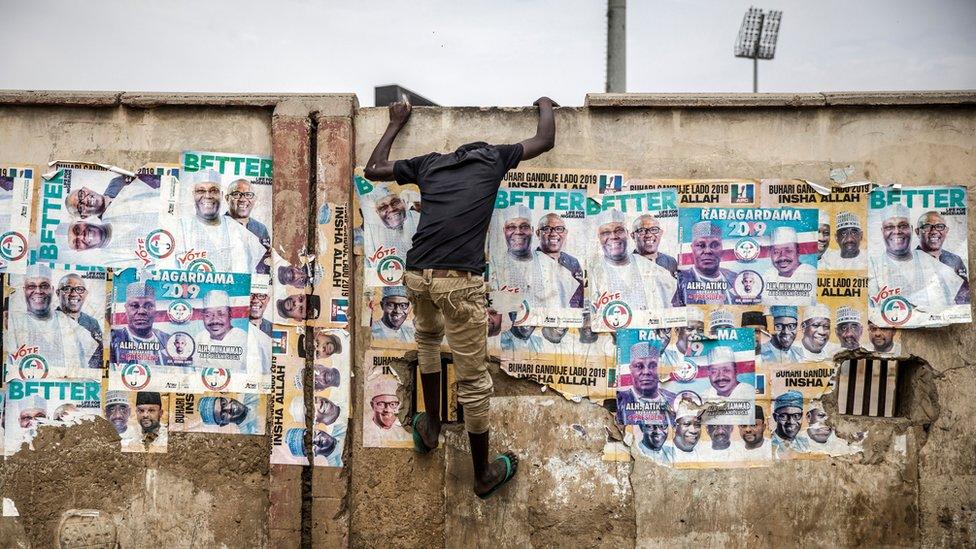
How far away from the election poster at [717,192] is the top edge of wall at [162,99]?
1854mm

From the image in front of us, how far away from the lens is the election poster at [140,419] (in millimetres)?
3678

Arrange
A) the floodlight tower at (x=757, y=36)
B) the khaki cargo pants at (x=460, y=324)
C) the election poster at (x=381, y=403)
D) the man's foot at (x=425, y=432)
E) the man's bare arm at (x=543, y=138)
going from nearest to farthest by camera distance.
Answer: the khaki cargo pants at (x=460, y=324)
the man's bare arm at (x=543, y=138)
the man's foot at (x=425, y=432)
the election poster at (x=381, y=403)
the floodlight tower at (x=757, y=36)

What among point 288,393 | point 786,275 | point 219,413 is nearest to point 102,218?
point 219,413

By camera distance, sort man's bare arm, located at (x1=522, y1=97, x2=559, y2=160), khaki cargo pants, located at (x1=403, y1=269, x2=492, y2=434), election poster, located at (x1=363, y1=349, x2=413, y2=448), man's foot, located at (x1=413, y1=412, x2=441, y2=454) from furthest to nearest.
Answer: election poster, located at (x1=363, y1=349, x2=413, y2=448)
man's foot, located at (x1=413, y1=412, x2=441, y2=454)
man's bare arm, located at (x1=522, y1=97, x2=559, y2=160)
khaki cargo pants, located at (x1=403, y1=269, x2=492, y2=434)

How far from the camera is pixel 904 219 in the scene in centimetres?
354

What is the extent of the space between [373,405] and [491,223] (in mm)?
1186

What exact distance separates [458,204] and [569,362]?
107cm

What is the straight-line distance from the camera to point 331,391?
3.57m

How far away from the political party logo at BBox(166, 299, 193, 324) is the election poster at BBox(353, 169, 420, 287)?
1008mm

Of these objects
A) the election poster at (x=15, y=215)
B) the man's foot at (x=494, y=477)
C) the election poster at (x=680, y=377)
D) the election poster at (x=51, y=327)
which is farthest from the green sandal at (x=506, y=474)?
the election poster at (x=15, y=215)

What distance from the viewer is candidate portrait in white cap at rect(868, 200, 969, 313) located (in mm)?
3516

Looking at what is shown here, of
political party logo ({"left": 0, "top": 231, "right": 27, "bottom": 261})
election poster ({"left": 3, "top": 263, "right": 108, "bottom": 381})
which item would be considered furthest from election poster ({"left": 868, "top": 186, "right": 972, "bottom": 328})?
political party logo ({"left": 0, "top": 231, "right": 27, "bottom": 261})

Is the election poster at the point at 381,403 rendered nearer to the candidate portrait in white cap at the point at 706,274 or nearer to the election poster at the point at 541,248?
the election poster at the point at 541,248

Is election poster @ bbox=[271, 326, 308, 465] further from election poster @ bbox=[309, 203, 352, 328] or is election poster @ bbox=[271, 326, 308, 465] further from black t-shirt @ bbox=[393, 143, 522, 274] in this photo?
black t-shirt @ bbox=[393, 143, 522, 274]
